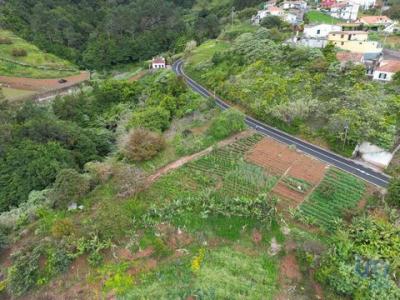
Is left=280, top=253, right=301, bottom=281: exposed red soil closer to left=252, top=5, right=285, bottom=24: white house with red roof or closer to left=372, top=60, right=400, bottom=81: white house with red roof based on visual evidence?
left=372, top=60, right=400, bottom=81: white house with red roof

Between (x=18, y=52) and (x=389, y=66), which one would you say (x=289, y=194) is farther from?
(x=18, y=52)

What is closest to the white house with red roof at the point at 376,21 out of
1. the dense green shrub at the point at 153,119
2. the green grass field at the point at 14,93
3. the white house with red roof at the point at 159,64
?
the white house with red roof at the point at 159,64

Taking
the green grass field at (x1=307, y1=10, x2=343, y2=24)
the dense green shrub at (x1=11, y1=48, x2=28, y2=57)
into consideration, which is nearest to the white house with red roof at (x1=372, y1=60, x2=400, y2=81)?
the green grass field at (x1=307, y1=10, x2=343, y2=24)

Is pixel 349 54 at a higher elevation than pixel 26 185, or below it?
higher

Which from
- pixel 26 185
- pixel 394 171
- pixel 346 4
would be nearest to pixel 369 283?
pixel 394 171

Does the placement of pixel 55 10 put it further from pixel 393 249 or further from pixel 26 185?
pixel 393 249

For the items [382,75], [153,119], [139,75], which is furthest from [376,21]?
[153,119]

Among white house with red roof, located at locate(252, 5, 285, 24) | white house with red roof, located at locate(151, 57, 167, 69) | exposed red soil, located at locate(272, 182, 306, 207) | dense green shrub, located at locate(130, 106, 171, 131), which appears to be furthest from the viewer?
white house with red roof, located at locate(252, 5, 285, 24)
